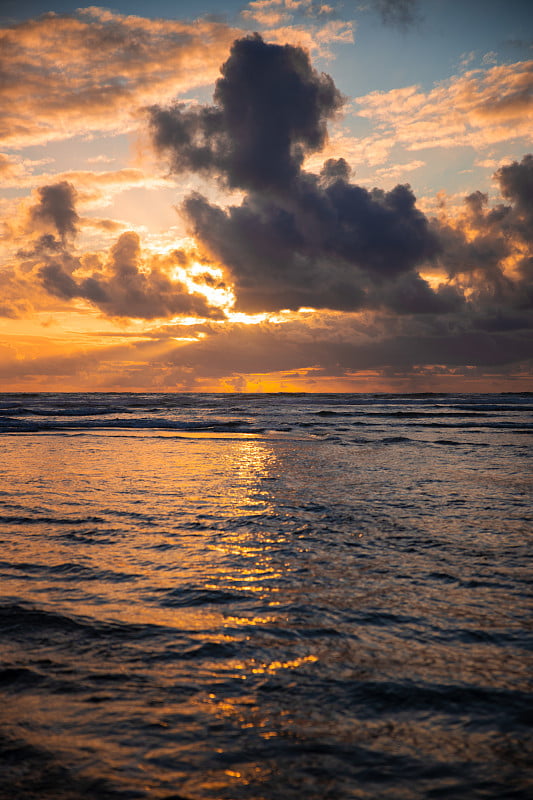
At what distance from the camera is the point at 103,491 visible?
10.8 metres

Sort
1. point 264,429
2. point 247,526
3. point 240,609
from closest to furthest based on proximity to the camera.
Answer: point 240,609 → point 247,526 → point 264,429

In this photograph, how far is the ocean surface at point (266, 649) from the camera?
2.84m

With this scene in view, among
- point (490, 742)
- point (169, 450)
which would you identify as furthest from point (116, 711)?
point (169, 450)

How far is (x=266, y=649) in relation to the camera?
4.11 meters

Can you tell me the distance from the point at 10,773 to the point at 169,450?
1632cm

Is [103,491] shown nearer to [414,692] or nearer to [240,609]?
[240,609]

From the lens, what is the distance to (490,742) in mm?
3039

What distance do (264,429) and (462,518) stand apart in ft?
73.1

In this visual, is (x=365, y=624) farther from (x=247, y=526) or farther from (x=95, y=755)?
(x=247, y=526)

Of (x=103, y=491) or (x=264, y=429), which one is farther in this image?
(x=264, y=429)

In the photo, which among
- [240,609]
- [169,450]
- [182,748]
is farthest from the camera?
[169,450]

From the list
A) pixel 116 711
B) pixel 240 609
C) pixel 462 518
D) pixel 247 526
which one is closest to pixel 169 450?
pixel 247 526

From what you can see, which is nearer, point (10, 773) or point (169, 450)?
point (10, 773)

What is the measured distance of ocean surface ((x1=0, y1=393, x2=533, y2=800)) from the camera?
284cm
